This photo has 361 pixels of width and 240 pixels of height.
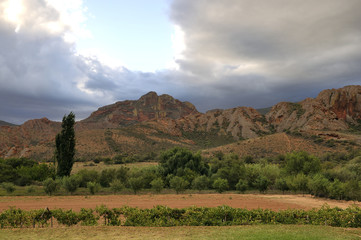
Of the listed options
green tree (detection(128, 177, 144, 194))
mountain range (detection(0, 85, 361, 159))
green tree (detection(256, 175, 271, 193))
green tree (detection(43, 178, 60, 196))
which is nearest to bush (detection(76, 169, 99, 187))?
green tree (detection(43, 178, 60, 196))

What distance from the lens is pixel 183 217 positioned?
17.4 m

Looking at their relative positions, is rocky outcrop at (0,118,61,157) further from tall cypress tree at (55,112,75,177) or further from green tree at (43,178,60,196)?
green tree at (43,178,60,196)

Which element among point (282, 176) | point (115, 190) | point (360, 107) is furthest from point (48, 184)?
point (360, 107)

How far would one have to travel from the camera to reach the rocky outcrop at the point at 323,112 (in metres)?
96.7

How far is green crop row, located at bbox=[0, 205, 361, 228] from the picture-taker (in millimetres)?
16938

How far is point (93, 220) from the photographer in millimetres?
17078

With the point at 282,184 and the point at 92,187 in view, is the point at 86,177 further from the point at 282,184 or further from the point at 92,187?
the point at 282,184

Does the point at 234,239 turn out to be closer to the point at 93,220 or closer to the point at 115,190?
the point at 93,220

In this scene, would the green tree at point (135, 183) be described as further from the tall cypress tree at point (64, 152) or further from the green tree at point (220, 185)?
the green tree at point (220, 185)

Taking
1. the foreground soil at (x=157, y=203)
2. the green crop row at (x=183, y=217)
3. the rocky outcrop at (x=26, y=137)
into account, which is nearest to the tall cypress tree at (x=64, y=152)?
the foreground soil at (x=157, y=203)

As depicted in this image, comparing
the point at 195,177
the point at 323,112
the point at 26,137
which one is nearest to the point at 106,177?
the point at 195,177

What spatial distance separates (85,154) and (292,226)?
7428 cm

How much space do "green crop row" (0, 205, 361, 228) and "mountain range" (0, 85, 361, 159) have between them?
198 feet

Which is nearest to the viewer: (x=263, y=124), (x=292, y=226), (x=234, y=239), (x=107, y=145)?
(x=234, y=239)
